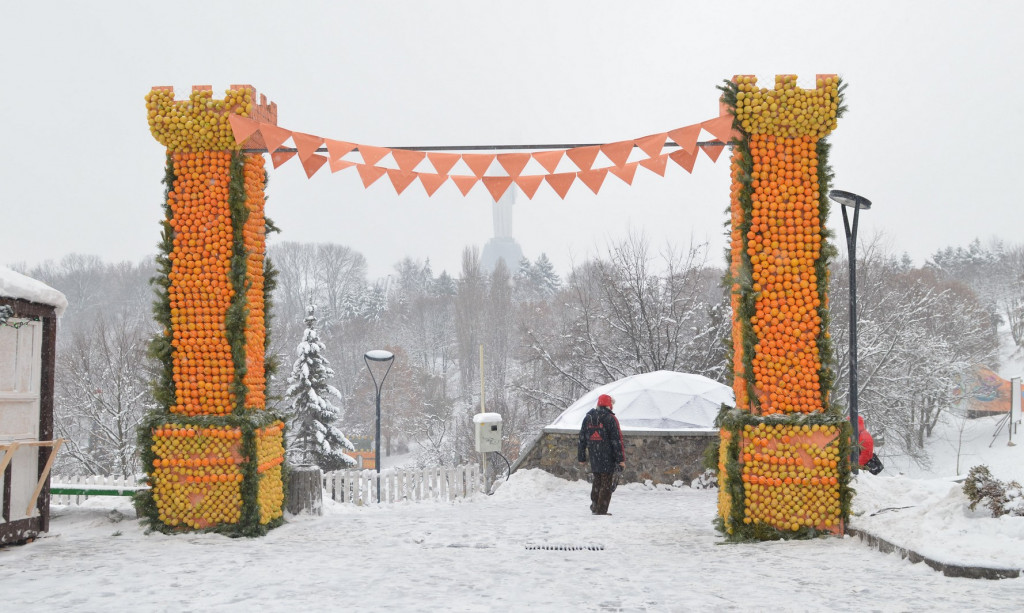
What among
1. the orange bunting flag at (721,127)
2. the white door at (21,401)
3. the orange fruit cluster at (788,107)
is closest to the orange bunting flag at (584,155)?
the orange bunting flag at (721,127)

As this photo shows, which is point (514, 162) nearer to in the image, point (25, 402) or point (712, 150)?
point (712, 150)

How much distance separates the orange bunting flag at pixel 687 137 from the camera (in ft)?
29.6

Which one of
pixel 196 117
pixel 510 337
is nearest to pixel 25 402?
pixel 196 117

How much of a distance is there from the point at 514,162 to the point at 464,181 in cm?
64

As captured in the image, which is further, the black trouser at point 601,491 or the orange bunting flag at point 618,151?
the black trouser at point 601,491

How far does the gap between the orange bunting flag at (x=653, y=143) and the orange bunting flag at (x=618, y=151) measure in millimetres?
127

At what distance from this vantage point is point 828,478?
8.39 m

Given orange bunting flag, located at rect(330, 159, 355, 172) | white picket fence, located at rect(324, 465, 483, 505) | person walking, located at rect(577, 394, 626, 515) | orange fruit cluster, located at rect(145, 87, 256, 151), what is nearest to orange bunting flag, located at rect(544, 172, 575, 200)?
orange bunting flag, located at rect(330, 159, 355, 172)

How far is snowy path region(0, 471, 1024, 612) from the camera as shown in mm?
5762

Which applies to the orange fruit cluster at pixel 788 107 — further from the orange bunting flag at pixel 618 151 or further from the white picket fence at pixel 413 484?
the white picket fence at pixel 413 484

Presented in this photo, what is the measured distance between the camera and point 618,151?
368 inches

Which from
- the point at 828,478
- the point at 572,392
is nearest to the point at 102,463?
the point at 572,392

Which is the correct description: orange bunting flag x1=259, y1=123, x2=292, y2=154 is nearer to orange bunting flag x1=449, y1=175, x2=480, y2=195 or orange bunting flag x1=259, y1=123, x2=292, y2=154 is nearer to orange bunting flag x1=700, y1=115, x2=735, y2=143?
orange bunting flag x1=449, y1=175, x2=480, y2=195

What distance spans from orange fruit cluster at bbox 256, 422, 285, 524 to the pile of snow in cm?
659
